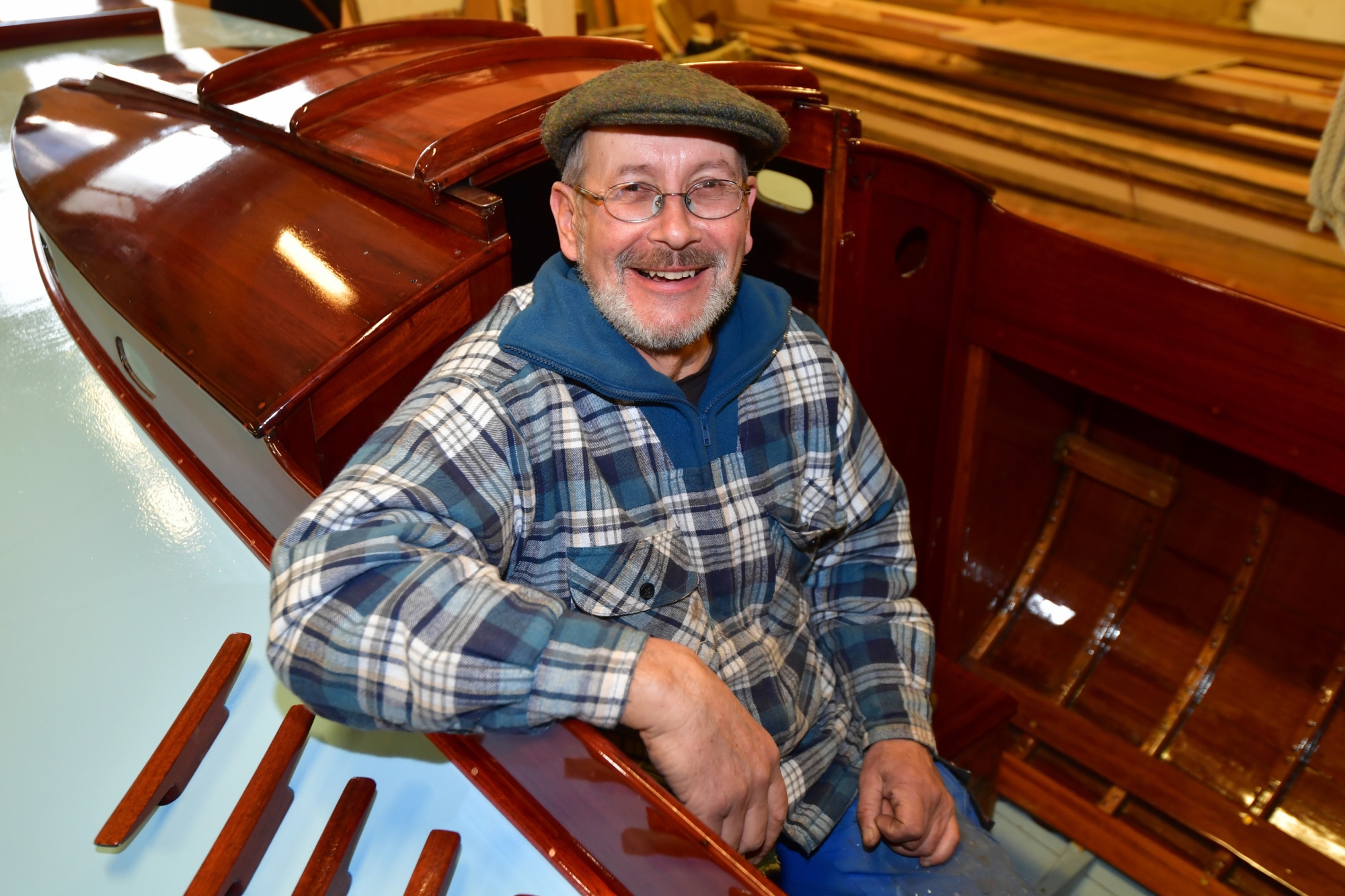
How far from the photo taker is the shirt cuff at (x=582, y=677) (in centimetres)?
102

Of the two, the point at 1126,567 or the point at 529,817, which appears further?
the point at 1126,567

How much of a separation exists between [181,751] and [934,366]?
187 cm

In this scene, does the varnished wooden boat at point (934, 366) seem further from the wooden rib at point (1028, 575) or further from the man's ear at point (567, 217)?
the man's ear at point (567, 217)

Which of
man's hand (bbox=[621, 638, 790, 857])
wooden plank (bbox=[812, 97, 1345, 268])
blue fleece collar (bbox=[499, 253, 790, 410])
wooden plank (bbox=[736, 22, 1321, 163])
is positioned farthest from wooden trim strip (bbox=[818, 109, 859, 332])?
wooden plank (bbox=[812, 97, 1345, 268])

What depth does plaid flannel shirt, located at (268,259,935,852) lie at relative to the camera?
1.01 m

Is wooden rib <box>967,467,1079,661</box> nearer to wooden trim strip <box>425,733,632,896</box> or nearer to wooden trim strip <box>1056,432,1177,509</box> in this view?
wooden trim strip <box>1056,432,1177,509</box>

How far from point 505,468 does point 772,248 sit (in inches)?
55.6

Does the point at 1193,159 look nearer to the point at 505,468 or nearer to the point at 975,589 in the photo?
the point at 975,589

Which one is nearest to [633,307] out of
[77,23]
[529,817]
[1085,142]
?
[529,817]

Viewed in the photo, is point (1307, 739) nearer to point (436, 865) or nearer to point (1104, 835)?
point (1104, 835)

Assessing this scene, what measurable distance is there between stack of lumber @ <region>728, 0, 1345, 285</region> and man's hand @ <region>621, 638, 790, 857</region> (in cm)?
368

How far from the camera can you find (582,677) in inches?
40.3

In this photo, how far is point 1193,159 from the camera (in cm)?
410

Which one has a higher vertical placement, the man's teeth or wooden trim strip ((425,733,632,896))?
the man's teeth
